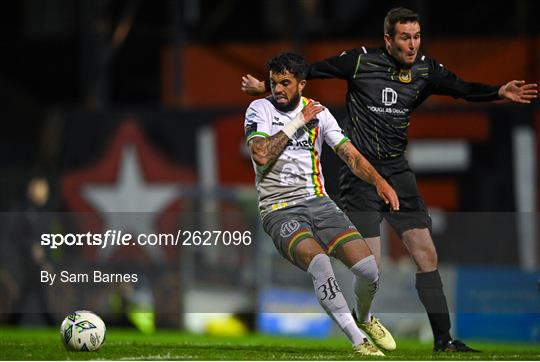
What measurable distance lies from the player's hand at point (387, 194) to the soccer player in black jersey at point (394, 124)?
1.47ft

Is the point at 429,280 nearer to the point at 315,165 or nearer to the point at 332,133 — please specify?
the point at 315,165

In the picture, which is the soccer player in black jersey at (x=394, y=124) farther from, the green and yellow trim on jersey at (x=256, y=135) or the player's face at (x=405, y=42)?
the green and yellow trim on jersey at (x=256, y=135)

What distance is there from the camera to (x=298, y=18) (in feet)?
68.3

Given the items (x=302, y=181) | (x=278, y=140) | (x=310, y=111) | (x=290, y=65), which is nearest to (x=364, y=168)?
(x=302, y=181)

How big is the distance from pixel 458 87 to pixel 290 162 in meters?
1.70

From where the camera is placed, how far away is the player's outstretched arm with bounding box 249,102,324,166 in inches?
421

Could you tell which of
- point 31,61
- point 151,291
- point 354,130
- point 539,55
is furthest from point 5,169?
point 354,130

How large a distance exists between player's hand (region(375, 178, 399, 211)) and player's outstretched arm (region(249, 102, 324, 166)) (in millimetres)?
804

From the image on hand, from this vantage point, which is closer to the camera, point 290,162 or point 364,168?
point 290,162

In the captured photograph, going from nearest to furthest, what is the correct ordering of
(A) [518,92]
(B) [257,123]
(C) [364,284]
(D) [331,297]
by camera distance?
(D) [331,297]
(B) [257,123]
(C) [364,284]
(A) [518,92]

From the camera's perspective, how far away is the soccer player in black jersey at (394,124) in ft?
37.6

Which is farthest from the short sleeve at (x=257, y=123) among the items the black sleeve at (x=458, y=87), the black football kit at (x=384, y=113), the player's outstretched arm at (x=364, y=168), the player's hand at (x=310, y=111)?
the black sleeve at (x=458, y=87)

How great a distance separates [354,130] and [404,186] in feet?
2.09

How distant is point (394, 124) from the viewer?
37.8ft
